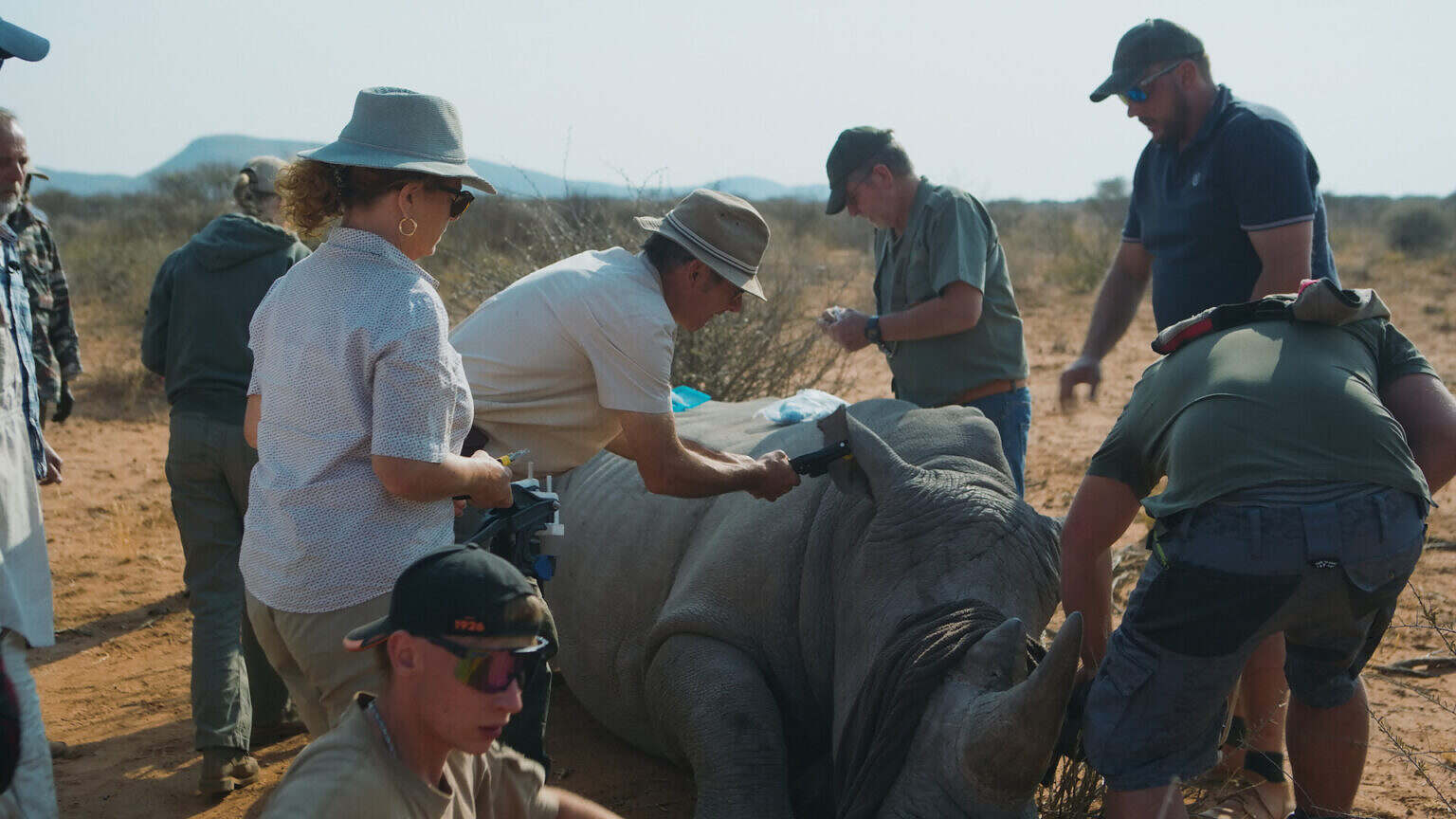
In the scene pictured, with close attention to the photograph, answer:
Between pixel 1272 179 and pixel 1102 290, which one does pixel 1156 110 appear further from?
pixel 1102 290

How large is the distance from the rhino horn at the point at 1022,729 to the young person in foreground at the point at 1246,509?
38 cm

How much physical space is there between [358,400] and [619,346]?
0.97m

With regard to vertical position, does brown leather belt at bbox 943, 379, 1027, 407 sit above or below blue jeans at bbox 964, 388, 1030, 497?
above

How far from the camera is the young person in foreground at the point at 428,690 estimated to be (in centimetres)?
195

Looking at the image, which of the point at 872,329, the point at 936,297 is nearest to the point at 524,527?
the point at 872,329

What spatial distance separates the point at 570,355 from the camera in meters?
3.54

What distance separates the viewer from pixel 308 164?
8.95 feet

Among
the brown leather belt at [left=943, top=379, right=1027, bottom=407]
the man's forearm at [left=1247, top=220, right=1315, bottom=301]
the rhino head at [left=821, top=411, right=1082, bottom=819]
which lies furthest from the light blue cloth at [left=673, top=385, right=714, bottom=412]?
the man's forearm at [left=1247, top=220, right=1315, bottom=301]

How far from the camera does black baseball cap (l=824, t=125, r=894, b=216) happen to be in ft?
17.6

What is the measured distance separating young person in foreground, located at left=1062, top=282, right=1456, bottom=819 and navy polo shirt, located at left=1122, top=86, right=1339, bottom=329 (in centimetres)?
120

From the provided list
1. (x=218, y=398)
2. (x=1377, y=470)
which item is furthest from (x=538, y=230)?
(x=1377, y=470)

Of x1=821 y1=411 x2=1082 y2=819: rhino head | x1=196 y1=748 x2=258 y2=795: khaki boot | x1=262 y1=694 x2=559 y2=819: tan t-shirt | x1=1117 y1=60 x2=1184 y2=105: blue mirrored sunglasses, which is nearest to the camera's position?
x1=262 y1=694 x2=559 y2=819: tan t-shirt

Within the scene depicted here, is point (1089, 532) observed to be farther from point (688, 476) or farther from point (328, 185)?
point (328, 185)

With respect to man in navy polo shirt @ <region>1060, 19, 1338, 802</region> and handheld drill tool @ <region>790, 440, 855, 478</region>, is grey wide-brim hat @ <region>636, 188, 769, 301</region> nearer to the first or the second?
handheld drill tool @ <region>790, 440, 855, 478</region>
